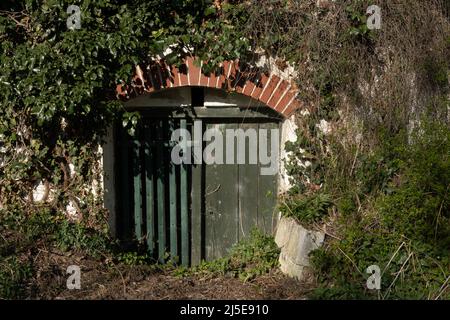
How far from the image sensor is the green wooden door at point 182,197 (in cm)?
662

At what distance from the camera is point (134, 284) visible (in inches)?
224

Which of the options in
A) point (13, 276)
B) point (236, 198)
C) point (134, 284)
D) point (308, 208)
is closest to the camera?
point (13, 276)

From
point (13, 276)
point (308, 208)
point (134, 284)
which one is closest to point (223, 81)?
point (308, 208)

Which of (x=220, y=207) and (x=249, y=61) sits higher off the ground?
(x=249, y=61)

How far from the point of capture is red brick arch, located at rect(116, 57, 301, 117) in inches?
242

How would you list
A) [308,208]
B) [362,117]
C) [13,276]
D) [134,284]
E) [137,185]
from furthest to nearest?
[137,185] < [362,117] < [308,208] < [134,284] < [13,276]

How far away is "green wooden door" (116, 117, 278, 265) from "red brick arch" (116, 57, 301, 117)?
0.52m


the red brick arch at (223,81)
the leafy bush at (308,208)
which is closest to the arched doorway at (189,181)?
the red brick arch at (223,81)

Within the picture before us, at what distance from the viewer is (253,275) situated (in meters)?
5.90

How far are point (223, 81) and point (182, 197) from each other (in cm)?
145

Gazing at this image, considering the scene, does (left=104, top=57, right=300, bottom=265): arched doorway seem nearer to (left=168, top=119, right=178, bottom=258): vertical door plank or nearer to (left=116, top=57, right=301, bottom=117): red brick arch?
(left=168, top=119, right=178, bottom=258): vertical door plank

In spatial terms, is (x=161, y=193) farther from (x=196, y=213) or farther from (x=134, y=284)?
(x=134, y=284)

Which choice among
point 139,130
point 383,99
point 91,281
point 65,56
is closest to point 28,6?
point 65,56

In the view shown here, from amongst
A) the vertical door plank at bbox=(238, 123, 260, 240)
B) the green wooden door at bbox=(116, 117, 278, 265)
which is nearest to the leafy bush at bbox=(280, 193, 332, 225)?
the green wooden door at bbox=(116, 117, 278, 265)
